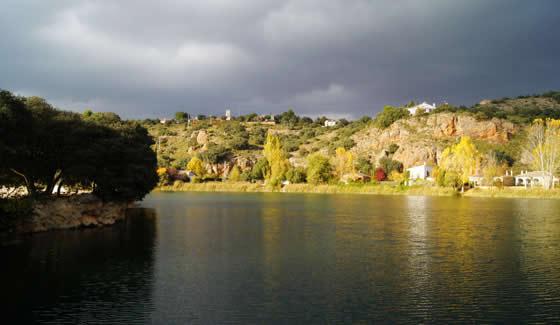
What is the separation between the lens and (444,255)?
98.7ft

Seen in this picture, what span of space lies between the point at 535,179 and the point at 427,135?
5392 centimetres

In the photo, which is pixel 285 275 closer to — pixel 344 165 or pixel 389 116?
pixel 344 165

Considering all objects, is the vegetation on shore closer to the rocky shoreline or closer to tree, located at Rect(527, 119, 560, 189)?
the rocky shoreline

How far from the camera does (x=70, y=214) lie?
43969mm

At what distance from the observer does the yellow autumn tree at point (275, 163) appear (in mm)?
128775

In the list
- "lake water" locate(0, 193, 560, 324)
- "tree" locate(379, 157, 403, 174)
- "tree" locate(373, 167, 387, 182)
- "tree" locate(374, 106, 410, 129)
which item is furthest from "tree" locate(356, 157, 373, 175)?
"lake water" locate(0, 193, 560, 324)

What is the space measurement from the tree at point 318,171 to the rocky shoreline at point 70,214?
76.6 meters

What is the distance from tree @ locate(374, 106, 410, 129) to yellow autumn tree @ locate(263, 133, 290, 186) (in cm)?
5185

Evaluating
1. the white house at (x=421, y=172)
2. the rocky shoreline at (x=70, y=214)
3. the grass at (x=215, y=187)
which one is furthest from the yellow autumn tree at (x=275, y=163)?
the rocky shoreline at (x=70, y=214)

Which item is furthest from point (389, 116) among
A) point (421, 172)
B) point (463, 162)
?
point (463, 162)

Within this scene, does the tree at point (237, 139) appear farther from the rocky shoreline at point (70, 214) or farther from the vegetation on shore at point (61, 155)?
the rocky shoreline at point (70, 214)

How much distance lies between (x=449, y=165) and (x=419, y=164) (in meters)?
37.2

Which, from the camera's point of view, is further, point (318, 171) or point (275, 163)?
point (275, 163)

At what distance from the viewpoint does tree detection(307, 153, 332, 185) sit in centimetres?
12288
